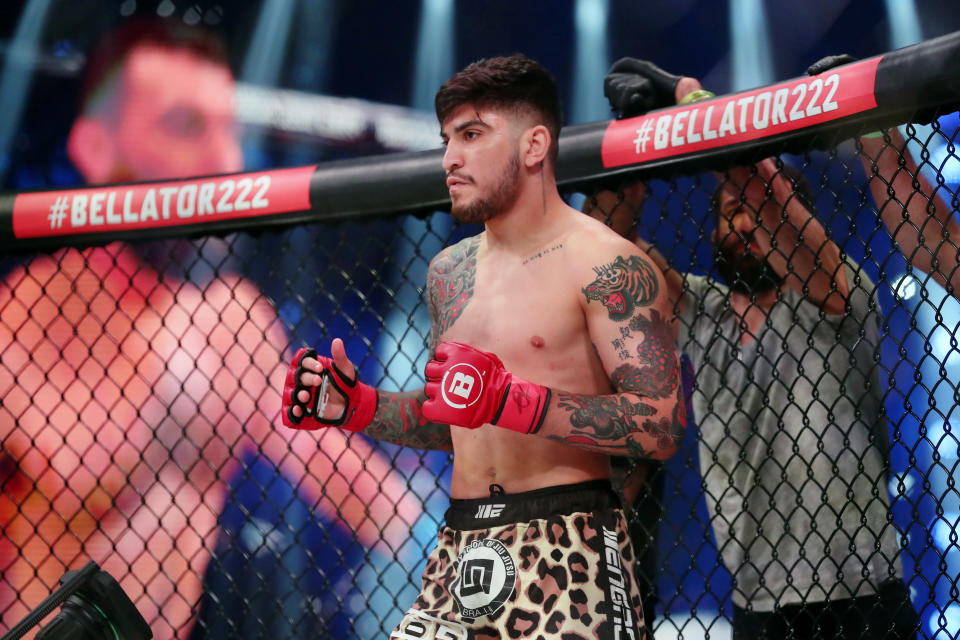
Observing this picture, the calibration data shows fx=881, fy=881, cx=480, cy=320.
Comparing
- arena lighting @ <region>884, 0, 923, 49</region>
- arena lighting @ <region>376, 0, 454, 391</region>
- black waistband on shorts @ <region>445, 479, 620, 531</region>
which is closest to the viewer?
black waistband on shorts @ <region>445, 479, 620, 531</region>

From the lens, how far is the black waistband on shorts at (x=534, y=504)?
1241 millimetres

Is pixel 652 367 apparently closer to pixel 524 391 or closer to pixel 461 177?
pixel 524 391

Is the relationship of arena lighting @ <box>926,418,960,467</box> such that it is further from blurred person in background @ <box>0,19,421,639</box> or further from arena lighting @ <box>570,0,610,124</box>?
blurred person in background @ <box>0,19,421,639</box>

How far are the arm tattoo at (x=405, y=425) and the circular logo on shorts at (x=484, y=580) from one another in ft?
1.02

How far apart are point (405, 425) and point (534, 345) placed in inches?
12.4

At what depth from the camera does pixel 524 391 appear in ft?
3.81

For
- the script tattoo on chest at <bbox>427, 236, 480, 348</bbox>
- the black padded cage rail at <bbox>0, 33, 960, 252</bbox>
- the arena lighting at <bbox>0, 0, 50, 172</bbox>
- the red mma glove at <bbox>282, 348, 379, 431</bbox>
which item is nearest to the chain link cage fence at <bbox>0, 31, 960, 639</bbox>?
the black padded cage rail at <bbox>0, 33, 960, 252</bbox>

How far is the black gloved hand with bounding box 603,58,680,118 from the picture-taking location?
1619 millimetres

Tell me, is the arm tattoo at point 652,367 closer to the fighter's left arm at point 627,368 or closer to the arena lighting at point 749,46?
the fighter's left arm at point 627,368

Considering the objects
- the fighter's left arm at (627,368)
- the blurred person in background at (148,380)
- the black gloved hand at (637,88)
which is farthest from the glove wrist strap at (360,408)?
the blurred person in background at (148,380)

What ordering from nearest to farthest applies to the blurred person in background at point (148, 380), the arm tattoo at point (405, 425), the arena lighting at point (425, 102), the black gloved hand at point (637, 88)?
the arm tattoo at point (405, 425) < the black gloved hand at point (637, 88) < the blurred person in background at point (148, 380) < the arena lighting at point (425, 102)

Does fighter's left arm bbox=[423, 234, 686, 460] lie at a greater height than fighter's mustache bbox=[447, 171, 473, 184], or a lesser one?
lesser

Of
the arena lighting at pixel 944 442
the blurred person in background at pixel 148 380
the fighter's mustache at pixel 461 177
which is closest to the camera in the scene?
the fighter's mustache at pixel 461 177

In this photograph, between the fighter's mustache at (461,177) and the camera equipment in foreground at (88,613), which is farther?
the fighter's mustache at (461,177)
